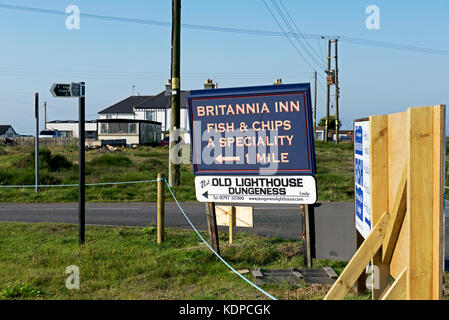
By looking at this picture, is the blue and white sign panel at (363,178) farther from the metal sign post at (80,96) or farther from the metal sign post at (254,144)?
the metal sign post at (80,96)

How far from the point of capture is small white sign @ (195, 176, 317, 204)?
7.48 m

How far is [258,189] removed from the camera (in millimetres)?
7773

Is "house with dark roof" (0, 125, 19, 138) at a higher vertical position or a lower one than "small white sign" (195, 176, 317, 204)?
higher

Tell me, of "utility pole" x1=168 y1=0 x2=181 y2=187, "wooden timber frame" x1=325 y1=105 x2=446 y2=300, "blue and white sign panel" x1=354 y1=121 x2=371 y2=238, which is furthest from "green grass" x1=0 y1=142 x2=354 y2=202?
"wooden timber frame" x1=325 y1=105 x2=446 y2=300

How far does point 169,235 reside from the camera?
32.1 feet

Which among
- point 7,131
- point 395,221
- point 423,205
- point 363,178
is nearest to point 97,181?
point 363,178

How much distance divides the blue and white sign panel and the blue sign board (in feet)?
4.67

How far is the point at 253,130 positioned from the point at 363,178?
8.22ft

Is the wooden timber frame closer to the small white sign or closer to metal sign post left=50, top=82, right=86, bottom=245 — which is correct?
the small white sign

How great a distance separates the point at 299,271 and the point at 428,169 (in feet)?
A: 12.6

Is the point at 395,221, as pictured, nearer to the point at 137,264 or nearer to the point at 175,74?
the point at 137,264
